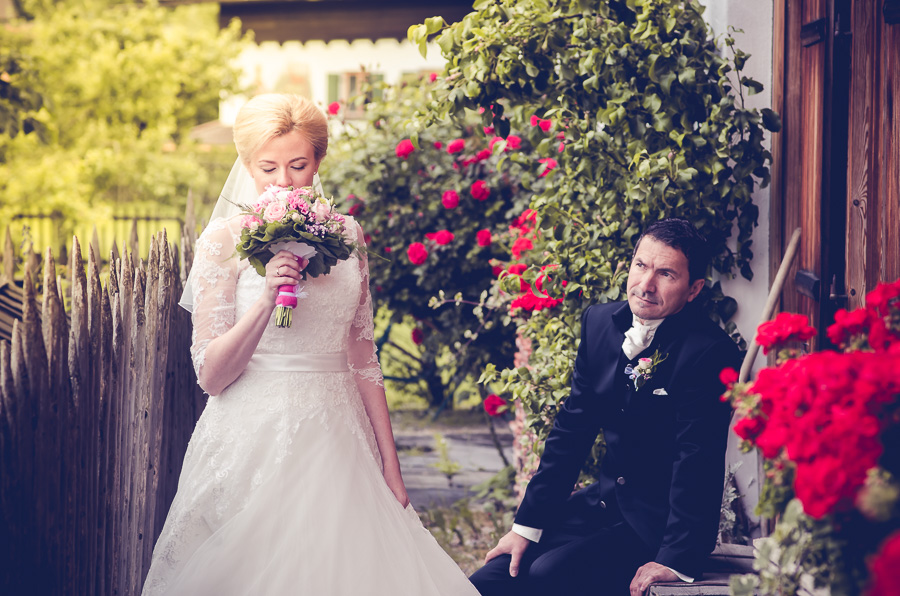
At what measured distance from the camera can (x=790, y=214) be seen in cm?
347

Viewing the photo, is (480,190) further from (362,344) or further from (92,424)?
(92,424)

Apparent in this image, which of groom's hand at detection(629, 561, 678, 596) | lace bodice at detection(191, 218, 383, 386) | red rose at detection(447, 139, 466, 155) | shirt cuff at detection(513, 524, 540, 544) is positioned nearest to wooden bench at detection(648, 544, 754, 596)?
groom's hand at detection(629, 561, 678, 596)

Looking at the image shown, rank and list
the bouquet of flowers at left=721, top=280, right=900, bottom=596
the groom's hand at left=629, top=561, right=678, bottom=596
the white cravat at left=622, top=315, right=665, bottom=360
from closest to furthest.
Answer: the bouquet of flowers at left=721, top=280, right=900, bottom=596 → the groom's hand at left=629, top=561, right=678, bottom=596 → the white cravat at left=622, top=315, right=665, bottom=360

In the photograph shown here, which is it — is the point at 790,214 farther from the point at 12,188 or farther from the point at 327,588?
the point at 12,188

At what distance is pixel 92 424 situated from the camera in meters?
2.73

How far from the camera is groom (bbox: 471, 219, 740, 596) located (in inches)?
98.8

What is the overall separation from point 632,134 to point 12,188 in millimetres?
12221

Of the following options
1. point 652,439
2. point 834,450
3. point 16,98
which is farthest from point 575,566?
point 16,98

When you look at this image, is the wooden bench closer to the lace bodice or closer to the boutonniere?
the boutonniere

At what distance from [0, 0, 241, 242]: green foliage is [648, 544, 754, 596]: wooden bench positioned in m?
13.6

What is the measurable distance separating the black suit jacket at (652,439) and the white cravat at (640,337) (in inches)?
0.8

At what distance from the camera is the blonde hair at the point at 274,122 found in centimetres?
266

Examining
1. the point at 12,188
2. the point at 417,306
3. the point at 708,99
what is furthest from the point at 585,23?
the point at 12,188

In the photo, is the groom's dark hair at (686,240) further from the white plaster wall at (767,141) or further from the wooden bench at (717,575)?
the white plaster wall at (767,141)
